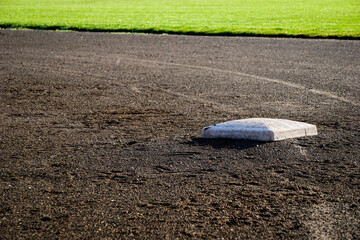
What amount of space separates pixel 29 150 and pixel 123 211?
1.67 metres

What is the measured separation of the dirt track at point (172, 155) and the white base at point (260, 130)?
0.37 ft

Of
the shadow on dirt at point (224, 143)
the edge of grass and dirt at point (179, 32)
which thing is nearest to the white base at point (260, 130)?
the shadow on dirt at point (224, 143)

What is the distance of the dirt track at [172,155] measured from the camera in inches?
114

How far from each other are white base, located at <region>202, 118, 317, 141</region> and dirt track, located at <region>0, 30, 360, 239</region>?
111 mm

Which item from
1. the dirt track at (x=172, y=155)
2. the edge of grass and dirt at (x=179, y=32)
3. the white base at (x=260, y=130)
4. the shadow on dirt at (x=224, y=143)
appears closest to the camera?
the dirt track at (x=172, y=155)

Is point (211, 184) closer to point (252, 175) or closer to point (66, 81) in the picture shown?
point (252, 175)

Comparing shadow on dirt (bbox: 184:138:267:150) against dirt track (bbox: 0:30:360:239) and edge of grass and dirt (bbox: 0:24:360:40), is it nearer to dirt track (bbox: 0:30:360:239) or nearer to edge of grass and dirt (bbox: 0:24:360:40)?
dirt track (bbox: 0:30:360:239)

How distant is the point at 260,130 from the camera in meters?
4.48

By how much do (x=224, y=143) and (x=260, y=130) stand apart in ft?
1.28

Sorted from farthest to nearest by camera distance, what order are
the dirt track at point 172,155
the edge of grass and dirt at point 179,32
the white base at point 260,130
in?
the edge of grass and dirt at point 179,32
the white base at point 260,130
the dirt track at point 172,155

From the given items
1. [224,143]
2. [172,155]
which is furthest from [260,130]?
[172,155]

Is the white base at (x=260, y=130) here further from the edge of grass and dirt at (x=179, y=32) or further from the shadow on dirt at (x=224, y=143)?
the edge of grass and dirt at (x=179, y=32)

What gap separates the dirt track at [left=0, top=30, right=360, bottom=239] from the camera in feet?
9.52

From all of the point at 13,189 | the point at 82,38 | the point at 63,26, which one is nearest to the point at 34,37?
the point at 82,38
